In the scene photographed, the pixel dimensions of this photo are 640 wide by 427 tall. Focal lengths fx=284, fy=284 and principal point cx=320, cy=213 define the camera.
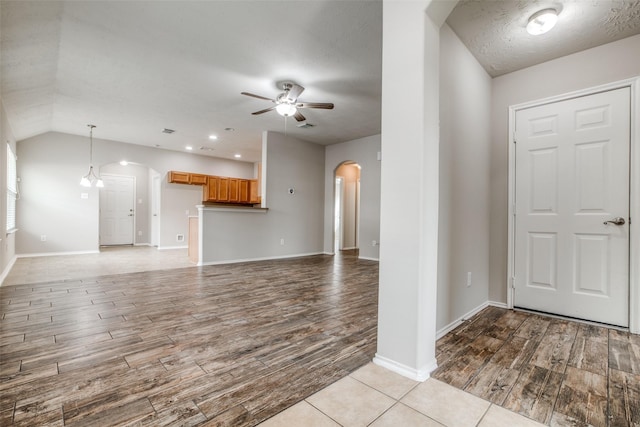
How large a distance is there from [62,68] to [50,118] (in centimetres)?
265

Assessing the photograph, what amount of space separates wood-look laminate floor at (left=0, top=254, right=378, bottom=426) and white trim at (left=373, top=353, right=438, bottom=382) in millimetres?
133

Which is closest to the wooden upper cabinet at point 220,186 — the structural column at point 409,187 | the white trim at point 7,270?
the white trim at point 7,270

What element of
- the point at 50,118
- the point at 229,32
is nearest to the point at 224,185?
the point at 50,118

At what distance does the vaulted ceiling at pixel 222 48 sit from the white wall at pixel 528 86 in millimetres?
122

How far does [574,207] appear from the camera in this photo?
8.78ft

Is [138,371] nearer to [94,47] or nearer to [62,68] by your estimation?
[94,47]

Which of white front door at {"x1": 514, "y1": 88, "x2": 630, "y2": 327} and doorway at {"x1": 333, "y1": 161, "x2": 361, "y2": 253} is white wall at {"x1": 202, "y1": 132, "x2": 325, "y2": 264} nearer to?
doorway at {"x1": 333, "y1": 161, "x2": 361, "y2": 253}

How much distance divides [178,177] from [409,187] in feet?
24.8

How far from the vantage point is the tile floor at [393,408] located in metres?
1.30

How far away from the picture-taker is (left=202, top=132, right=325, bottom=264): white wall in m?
5.58

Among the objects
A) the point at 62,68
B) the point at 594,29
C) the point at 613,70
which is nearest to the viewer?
the point at 594,29

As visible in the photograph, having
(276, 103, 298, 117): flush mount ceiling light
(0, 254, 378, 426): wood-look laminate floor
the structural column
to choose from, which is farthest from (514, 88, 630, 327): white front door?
(276, 103, 298, 117): flush mount ceiling light

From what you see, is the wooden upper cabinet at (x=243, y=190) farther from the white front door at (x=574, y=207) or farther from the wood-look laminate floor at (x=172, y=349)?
the white front door at (x=574, y=207)

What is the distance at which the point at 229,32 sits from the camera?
268 centimetres
